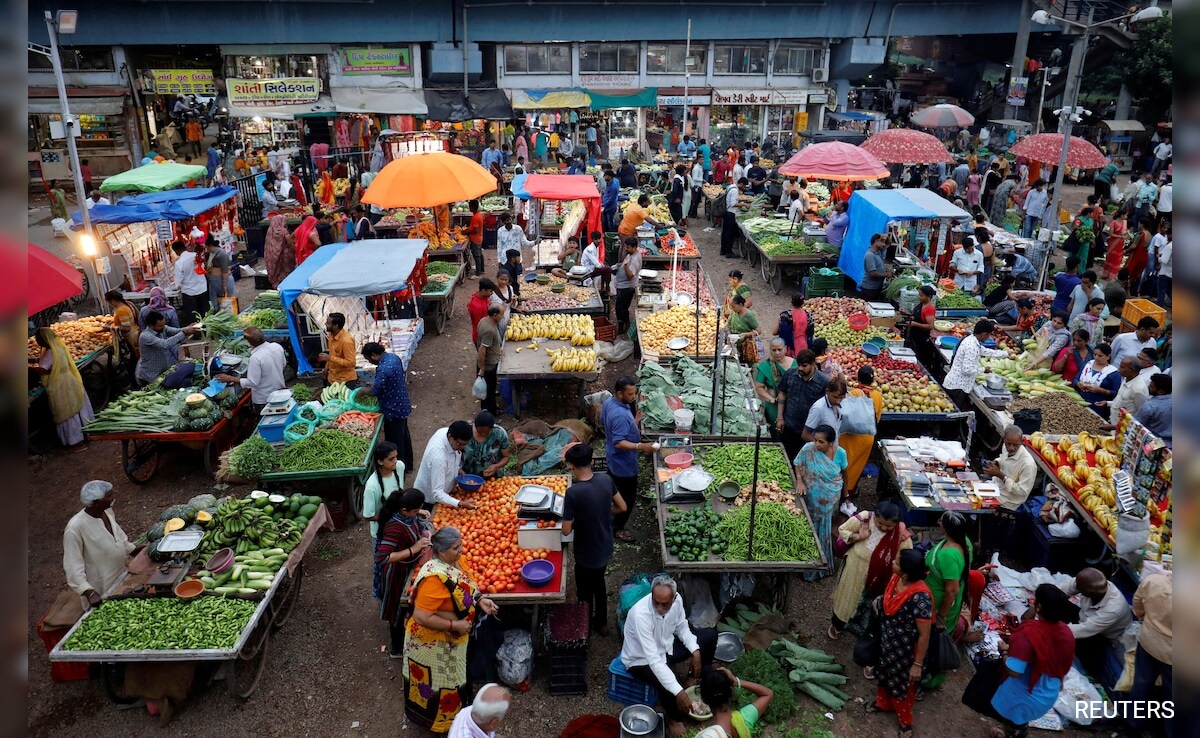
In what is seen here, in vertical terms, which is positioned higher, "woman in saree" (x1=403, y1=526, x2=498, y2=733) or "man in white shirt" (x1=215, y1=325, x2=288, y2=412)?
"man in white shirt" (x1=215, y1=325, x2=288, y2=412)

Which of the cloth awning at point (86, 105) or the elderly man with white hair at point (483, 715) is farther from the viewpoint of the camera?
the cloth awning at point (86, 105)

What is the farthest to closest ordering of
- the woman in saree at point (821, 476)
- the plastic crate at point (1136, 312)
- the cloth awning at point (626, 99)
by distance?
the cloth awning at point (626, 99), the plastic crate at point (1136, 312), the woman in saree at point (821, 476)

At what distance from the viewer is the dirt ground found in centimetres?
619

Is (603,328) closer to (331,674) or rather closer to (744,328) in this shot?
(744,328)

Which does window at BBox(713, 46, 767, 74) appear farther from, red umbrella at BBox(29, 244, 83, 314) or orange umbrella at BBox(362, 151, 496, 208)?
red umbrella at BBox(29, 244, 83, 314)

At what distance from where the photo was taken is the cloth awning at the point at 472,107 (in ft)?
83.3

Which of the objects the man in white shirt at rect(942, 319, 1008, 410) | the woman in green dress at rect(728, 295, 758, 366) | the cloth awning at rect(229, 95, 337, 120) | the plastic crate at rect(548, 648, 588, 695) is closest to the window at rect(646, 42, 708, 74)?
the cloth awning at rect(229, 95, 337, 120)

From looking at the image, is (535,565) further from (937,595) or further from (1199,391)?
(1199,391)

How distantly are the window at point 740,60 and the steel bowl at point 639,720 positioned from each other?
3000cm

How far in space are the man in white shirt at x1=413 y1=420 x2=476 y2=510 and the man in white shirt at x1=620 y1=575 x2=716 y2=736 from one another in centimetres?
229

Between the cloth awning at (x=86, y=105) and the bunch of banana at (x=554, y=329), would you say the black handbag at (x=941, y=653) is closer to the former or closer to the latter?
the bunch of banana at (x=554, y=329)

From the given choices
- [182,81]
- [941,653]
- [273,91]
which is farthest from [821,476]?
[182,81]

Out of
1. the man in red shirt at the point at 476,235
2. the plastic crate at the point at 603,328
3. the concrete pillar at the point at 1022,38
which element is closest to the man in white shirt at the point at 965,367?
the plastic crate at the point at 603,328

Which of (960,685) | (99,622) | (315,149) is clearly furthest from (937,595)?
(315,149)
